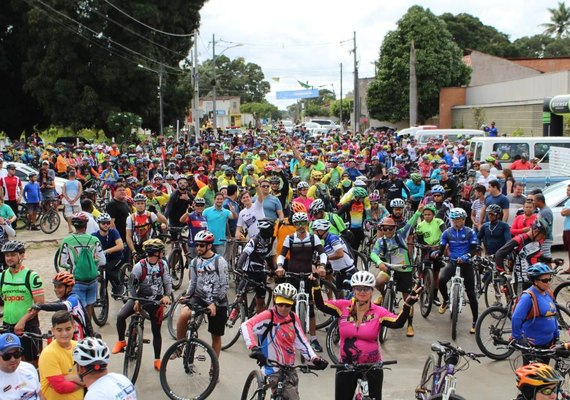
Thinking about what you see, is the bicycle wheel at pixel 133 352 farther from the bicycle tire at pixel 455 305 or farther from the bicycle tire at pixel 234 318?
the bicycle tire at pixel 455 305

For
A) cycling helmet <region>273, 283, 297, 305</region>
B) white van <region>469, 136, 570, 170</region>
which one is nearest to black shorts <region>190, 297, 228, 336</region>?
cycling helmet <region>273, 283, 297, 305</region>

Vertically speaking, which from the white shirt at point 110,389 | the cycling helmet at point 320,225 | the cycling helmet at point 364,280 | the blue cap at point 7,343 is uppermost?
the cycling helmet at point 320,225

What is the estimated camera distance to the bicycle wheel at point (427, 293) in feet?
35.2

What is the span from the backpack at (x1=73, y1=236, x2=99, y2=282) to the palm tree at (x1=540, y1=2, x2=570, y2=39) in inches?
3846

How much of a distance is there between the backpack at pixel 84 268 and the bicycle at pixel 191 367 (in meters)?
1.87

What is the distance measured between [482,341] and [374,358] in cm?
364

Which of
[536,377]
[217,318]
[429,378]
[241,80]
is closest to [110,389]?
[536,377]

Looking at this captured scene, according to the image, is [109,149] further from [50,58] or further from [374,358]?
[374,358]

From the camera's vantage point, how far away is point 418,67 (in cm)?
5381

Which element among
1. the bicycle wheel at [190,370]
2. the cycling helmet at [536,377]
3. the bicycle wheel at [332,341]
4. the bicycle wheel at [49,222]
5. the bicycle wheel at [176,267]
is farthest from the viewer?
the bicycle wheel at [49,222]

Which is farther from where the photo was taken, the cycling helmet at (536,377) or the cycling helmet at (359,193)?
the cycling helmet at (359,193)

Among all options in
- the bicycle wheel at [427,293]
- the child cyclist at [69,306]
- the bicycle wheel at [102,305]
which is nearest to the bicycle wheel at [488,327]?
the bicycle wheel at [427,293]

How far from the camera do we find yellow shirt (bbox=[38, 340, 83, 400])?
18.8 ft

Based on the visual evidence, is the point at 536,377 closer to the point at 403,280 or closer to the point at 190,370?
the point at 190,370
